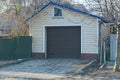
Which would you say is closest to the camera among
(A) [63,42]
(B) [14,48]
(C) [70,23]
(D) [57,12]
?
(B) [14,48]

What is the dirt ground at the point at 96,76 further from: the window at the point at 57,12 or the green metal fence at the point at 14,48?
the window at the point at 57,12

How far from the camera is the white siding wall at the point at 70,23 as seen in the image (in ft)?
62.6

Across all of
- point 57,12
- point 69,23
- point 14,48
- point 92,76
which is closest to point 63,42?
point 69,23

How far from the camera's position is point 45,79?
1214cm

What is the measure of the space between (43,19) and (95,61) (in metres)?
5.03

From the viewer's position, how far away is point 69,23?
19.6 metres

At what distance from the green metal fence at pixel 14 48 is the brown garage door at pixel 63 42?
1897 mm

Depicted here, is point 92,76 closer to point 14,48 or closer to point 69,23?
point 69,23

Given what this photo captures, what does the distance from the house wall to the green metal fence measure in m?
1.02

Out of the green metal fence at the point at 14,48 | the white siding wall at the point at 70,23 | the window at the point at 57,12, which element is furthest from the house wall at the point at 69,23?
the green metal fence at the point at 14,48

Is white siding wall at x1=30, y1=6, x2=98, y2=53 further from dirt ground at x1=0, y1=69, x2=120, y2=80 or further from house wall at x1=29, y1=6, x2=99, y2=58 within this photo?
dirt ground at x1=0, y1=69, x2=120, y2=80

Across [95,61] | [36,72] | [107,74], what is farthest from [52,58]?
[107,74]

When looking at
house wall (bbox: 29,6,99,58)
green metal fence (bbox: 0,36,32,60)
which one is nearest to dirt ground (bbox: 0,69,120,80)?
house wall (bbox: 29,6,99,58)

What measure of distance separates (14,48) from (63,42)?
377 centimetres
